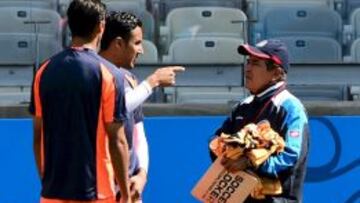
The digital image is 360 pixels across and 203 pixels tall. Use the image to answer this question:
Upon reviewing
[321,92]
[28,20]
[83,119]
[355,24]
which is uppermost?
[83,119]

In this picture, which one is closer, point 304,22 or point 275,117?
point 275,117

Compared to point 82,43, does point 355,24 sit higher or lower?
lower

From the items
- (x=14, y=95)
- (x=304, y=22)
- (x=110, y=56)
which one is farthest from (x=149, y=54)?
(x=110, y=56)

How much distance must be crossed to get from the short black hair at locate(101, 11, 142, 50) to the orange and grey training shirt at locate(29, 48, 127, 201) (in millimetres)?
376

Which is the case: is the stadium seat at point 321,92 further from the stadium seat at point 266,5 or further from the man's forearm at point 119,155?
the man's forearm at point 119,155

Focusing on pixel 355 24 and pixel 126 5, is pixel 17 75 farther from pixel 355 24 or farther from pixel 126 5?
pixel 355 24

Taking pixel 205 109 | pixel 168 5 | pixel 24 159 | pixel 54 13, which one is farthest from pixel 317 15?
pixel 24 159

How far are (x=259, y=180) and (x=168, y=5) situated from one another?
6074 mm

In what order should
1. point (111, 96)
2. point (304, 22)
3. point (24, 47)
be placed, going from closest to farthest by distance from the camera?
point (111, 96) < point (24, 47) < point (304, 22)

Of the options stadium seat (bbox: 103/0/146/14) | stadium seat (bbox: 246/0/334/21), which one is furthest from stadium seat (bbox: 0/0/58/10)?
stadium seat (bbox: 246/0/334/21)

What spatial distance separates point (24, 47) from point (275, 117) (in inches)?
199

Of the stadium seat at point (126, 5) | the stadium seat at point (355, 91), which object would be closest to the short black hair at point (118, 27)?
the stadium seat at point (355, 91)

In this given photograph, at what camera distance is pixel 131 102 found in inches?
176

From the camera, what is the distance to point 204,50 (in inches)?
360
